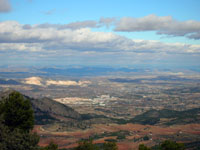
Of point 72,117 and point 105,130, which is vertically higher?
point 105,130

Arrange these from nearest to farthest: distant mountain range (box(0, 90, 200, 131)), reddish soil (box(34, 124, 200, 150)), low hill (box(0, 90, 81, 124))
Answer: reddish soil (box(34, 124, 200, 150))
distant mountain range (box(0, 90, 200, 131))
low hill (box(0, 90, 81, 124))

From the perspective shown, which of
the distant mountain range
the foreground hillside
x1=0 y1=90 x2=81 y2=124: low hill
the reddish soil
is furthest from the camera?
x1=0 y1=90 x2=81 y2=124: low hill

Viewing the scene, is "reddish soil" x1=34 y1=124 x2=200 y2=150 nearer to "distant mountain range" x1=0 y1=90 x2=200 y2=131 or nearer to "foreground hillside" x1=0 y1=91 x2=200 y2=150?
"foreground hillside" x1=0 y1=91 x2=200 y2=150

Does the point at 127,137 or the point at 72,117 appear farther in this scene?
the point at 72,117

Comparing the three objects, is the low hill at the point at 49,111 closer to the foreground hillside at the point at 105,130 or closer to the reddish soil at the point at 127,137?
the foreground hillside at the point at 105,130

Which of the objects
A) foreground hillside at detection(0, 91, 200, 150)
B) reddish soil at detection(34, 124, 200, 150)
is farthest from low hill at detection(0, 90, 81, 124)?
reddish soil at detection(34, 124, 200, 150)

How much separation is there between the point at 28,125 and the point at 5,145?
11759 mm

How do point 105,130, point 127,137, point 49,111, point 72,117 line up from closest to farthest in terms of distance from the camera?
point 127,137 → point 105,130 → point 49,111 → point 72,117

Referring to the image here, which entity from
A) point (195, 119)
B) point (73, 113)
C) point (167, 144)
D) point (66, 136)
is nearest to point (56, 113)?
point (73, 113)

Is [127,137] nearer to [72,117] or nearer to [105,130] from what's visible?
[105,130]

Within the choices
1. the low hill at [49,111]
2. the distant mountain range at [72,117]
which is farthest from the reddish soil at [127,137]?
the low hill at [49,111]

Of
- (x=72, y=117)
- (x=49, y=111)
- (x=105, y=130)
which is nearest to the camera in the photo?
(x=105, y=130)

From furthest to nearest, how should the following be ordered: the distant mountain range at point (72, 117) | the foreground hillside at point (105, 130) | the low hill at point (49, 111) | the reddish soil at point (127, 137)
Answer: the low hill at point (49, 111), the distant mountain range at point (72, 117), the foreground hillside at point (105, 130), the reddish soil at point (127, 137)

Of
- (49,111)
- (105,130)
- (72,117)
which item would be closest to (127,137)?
(105,130)
